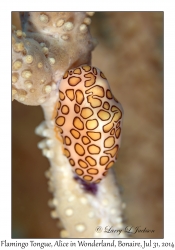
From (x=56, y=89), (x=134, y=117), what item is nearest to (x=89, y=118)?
(x=56, y=89)

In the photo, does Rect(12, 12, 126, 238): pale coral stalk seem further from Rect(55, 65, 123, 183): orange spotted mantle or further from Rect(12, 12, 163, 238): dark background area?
Rect(12, 12, 163, 238): dark background area

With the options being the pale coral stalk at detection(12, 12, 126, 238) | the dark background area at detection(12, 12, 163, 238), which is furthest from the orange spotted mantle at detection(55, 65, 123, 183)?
the dark background area at detection(12, 12, 163, 238)

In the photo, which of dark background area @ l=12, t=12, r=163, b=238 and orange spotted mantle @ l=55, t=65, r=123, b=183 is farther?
dark background area @ l=12, t=12, r=163, b=238

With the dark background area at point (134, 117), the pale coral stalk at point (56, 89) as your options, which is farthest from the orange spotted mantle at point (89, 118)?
the dark background area at point (134, 117)

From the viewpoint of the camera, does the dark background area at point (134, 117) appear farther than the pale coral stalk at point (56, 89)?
Yes

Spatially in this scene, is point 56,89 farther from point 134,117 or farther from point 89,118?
point 134,117

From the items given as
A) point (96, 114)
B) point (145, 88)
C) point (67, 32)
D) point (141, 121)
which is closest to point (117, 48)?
point (145, 88)

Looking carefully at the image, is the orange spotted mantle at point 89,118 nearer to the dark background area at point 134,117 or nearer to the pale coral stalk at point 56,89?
the pale coral stalk at point 56,89
